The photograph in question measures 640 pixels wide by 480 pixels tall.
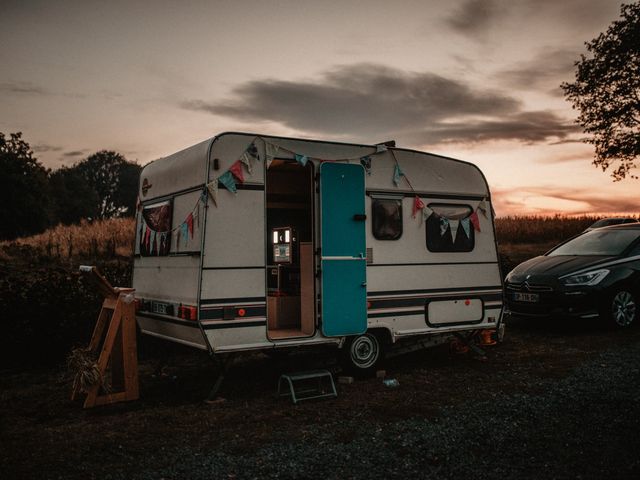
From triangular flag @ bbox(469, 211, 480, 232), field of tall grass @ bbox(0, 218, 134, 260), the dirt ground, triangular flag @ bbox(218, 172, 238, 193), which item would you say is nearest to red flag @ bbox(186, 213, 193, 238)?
triangular flag @ bbox(218, 172, 238, 193)

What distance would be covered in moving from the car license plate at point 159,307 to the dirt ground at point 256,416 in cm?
93

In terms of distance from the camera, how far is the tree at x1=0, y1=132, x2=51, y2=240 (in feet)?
136

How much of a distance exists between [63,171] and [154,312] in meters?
65.8

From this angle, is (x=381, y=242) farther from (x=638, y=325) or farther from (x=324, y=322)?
(x=638, y=325)

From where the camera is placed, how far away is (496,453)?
4848mm

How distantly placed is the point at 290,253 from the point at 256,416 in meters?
2.46

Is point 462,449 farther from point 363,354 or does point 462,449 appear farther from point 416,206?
point 416,206

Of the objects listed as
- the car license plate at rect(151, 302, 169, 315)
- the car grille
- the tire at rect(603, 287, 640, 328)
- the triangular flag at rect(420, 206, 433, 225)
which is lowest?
the tire at rect(603, 287, 640, 328)

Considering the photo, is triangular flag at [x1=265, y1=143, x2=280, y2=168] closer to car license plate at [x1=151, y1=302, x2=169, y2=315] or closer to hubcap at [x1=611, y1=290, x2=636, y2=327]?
car license plate at [x1=151, y1=302, x2=169, y2=315]

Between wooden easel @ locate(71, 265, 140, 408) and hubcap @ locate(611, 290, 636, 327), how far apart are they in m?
7.85

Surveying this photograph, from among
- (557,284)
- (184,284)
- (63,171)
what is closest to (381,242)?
(184,284)

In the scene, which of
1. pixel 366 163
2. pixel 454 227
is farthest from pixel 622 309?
pixel 366 163

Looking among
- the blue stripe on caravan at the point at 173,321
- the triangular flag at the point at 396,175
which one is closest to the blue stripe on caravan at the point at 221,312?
the blue stripe on caravan at the point at 173,321

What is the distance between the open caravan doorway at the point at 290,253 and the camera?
7551mm
